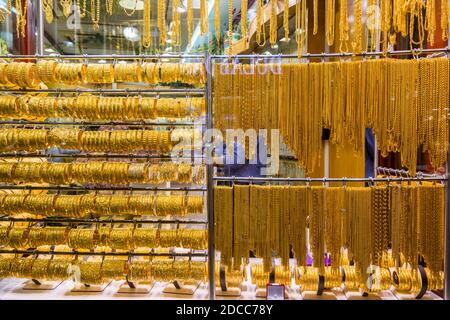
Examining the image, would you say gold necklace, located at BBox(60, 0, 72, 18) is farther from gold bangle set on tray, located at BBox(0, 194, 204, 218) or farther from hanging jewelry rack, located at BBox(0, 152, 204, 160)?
gold bangle set on tray, located at BBox(0, 194, 204, 218)

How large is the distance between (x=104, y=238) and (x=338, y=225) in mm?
1500

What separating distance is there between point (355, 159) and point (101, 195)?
5.70ft

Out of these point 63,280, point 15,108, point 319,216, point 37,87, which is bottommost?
point 63,280

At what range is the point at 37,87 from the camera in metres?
2.53

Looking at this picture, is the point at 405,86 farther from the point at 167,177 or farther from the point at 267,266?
the point at 167,177

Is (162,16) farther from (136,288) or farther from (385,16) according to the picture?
(136,288)

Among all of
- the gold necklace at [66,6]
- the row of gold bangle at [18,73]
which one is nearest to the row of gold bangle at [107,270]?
the row of gold bangle at [18,73]

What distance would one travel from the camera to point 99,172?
2352mm

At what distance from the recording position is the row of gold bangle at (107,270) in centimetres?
241

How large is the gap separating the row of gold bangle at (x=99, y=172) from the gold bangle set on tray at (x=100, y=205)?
0.11 m
